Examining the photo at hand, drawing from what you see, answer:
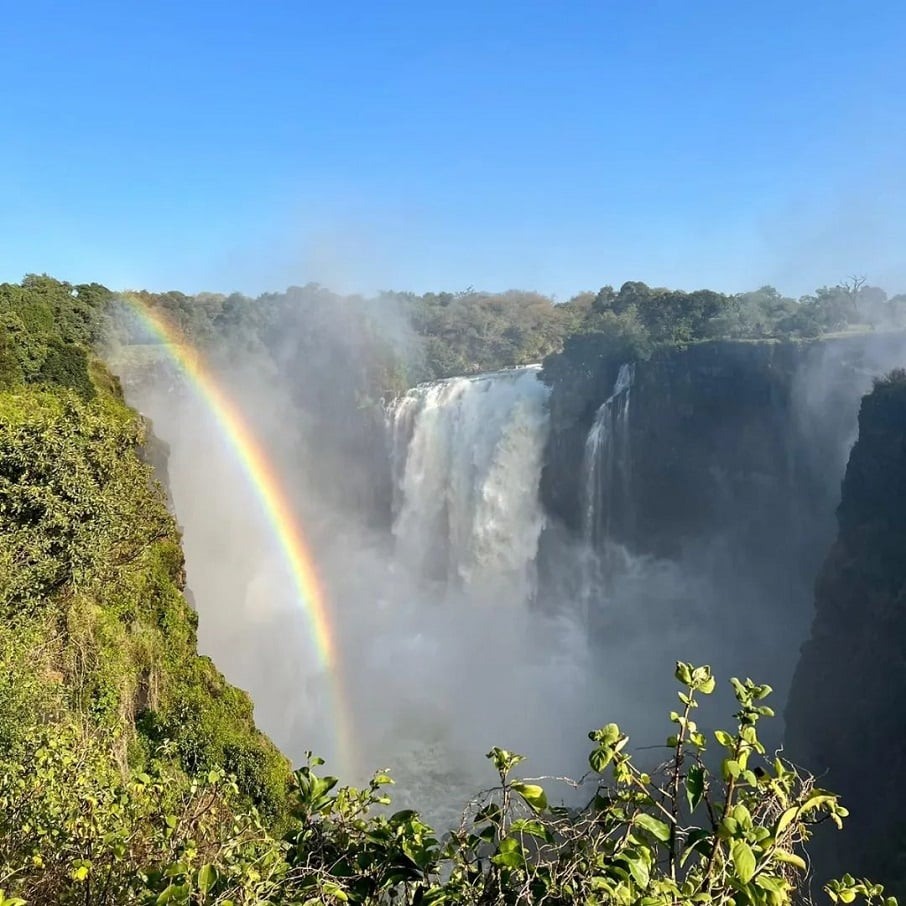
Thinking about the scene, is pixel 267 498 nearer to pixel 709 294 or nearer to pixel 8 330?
pixel 8 330

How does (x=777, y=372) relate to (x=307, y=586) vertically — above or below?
above

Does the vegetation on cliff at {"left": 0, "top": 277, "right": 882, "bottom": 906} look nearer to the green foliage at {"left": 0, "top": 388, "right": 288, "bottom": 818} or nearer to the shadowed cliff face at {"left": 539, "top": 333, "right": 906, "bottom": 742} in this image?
the green foliage at {"left": 0, "top": 388, "right": 288, "bottom": 818}

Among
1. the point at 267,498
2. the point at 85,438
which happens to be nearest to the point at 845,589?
the point at 85,438

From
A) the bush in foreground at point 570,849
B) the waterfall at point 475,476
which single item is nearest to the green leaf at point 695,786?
the bush in foreground at point 570,849

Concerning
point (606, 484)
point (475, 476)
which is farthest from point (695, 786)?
point (475, 476)

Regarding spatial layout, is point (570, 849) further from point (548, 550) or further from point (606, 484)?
point (548, 550)

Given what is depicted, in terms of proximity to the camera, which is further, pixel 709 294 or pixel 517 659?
pixel 709 294
